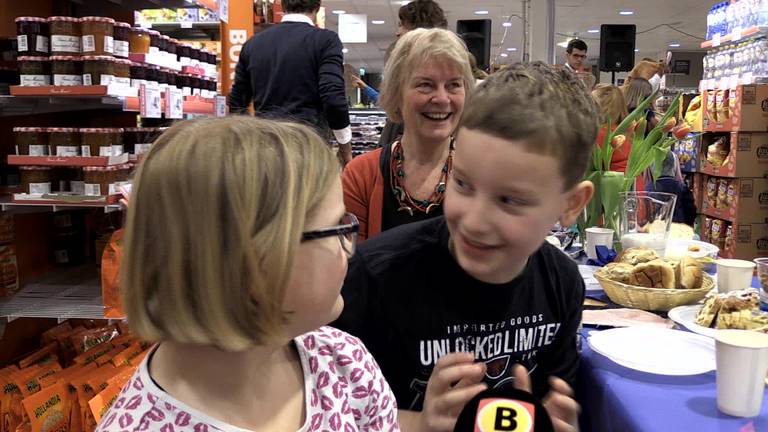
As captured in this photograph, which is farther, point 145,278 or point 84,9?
point 84,9

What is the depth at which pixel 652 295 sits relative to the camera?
1.64 metres

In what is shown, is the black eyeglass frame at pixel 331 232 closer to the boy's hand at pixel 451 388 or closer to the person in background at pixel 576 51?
the boy's hand at pixel 451 388

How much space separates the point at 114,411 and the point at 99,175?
1.83m

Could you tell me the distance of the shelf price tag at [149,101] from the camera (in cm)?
254

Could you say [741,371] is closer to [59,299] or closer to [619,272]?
[619,272]

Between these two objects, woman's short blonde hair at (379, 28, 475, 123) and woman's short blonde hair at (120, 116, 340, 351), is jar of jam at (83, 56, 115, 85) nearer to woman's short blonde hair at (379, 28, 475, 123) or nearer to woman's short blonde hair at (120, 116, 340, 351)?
woman's short blonde hair at (379, 28, 475, 123)

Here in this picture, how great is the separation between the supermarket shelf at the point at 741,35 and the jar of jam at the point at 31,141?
17.4ft

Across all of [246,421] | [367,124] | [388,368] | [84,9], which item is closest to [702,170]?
[367,124]

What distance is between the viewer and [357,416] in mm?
987

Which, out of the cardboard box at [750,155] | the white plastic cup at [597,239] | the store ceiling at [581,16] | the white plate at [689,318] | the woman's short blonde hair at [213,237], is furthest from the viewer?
the store ceiling at [581,16]

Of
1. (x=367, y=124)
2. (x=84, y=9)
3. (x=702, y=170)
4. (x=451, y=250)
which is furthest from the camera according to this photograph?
(x=367, y=124)

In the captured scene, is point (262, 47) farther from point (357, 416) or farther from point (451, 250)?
point (357, 416)

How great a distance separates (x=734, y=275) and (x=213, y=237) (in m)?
1.38

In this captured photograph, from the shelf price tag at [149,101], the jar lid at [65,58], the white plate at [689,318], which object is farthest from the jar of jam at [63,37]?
the white plate at [689,318]
